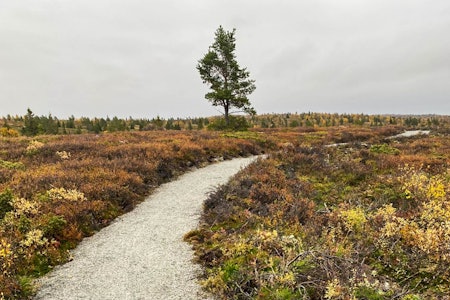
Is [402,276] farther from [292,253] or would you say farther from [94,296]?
[94,296]

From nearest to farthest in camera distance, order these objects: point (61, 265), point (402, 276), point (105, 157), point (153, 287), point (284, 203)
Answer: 1. point (402, 276)
2. point (153, 287)
3. point (61, 265)
4. point (284, 203)
5. point (105, 157)

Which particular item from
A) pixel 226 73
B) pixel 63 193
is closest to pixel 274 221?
pixel 63 193

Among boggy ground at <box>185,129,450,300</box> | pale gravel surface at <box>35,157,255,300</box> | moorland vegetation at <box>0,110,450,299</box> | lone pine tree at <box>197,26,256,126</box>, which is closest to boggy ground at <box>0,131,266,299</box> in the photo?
moorland vegetation at <box>0,110,450,299</box>

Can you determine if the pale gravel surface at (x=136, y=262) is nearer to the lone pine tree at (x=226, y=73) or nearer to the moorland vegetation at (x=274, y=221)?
the moorland vegetation at (x=274, y=221)

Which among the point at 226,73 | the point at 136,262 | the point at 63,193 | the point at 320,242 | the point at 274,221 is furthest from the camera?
the point at 226,73

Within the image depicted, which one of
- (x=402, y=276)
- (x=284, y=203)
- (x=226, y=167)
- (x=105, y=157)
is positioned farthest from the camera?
(x=226, y=167)

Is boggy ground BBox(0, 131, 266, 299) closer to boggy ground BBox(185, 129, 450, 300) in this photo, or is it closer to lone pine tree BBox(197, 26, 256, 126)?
boggy ground BBox(185, 129, 450, 300)

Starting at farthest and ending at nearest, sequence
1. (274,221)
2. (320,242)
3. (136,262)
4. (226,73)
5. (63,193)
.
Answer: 1. (226,73)
2. (63,193)
3. (274,221)
4. (136,262)
5. (320,242)

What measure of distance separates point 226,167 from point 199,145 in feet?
13.1

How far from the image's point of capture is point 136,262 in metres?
7.32

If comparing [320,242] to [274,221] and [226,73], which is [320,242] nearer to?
[274,221]

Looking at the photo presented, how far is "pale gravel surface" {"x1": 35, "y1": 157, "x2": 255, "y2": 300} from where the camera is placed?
20.1 feet

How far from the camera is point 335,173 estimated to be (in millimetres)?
14688

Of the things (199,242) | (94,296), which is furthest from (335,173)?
(94,296)
